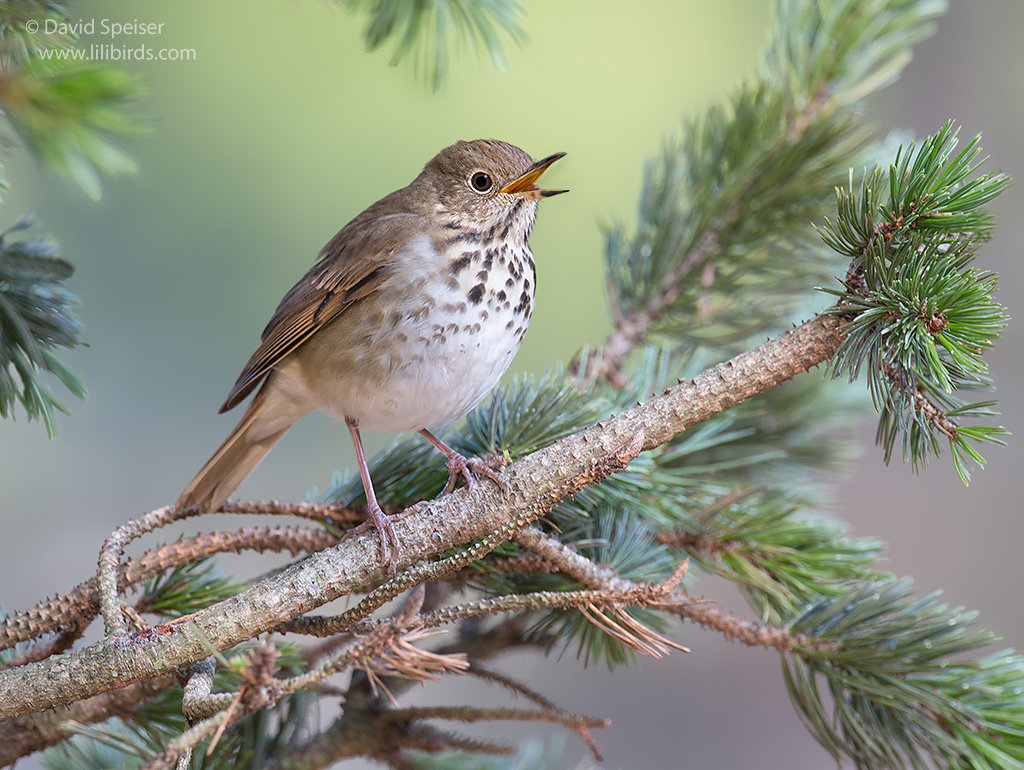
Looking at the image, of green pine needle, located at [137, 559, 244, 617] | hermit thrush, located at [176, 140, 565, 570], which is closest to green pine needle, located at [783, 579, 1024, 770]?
hermit thrush, located at [176, 140, 565, 570]

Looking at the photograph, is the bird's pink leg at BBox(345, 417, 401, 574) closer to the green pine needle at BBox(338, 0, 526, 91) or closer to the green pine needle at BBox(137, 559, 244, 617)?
the green pine needle at BBox(137, 559, 244, 617)

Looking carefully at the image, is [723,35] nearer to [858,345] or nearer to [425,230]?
[425,230]

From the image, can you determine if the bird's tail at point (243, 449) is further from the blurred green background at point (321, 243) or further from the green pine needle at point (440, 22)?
the blurred green background at point (321, 243)

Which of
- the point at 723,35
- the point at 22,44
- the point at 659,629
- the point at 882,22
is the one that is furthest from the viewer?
the point at 723,35

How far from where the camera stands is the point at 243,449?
4.03 ft

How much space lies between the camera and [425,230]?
1.27 m

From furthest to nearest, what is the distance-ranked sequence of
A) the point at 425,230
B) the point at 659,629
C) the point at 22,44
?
the point at 425,230
the point at 659,629
the point at 22,44

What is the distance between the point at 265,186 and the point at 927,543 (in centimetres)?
190

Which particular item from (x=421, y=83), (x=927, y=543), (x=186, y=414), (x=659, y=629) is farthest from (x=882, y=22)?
(x=186, y=414)

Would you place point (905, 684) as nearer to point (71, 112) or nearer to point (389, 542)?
point (389, 542)

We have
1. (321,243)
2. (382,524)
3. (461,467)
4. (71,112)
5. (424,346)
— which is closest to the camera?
(71,112)

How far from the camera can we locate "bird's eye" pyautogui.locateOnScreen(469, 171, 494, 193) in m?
1.33

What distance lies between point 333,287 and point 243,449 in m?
0.26

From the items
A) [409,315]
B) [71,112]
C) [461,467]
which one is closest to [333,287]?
[409,315]
